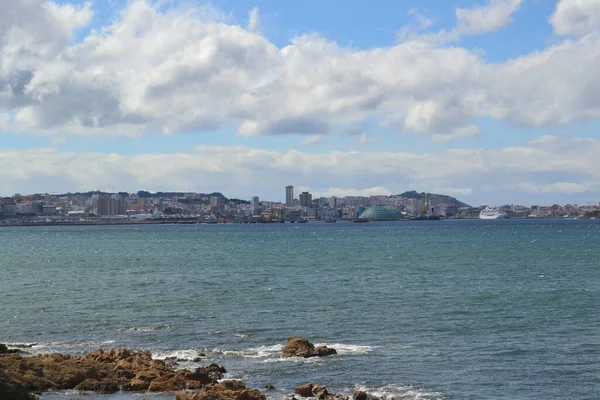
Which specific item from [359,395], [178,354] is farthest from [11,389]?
[178,354]

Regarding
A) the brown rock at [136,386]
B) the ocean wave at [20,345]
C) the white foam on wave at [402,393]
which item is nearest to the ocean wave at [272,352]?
the white foam on wave at [402,393]

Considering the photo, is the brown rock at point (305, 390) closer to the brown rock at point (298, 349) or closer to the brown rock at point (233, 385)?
the brown rock at point (233, 385)

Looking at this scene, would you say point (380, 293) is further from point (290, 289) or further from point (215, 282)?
point (215, 282)

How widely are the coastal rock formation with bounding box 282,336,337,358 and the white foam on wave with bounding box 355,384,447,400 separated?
480cm

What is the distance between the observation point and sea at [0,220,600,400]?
27.3m

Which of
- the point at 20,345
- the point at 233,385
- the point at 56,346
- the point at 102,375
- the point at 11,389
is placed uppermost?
the point at 11,389

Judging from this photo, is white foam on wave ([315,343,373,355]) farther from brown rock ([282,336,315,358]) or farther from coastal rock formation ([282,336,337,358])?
brown rock ([282,336,315,358])

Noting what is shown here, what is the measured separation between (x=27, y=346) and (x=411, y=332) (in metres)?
18.2

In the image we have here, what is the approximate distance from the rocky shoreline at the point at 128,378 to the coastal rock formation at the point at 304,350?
392 cm

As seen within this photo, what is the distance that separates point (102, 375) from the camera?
84.2 feet

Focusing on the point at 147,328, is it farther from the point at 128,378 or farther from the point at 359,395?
the point at 359,395

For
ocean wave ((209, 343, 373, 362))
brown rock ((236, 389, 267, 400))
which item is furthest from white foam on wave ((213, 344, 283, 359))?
brown rock ((236, 389, 267, 400))

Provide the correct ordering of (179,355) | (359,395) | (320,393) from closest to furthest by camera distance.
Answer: (359,395) → (320,393) → (179,355)

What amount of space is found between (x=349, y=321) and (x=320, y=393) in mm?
15381
